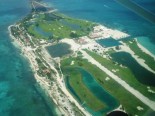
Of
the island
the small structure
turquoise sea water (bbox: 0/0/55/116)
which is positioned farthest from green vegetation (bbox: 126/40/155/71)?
turquoise sea water (bbox: 0/0/55/116)

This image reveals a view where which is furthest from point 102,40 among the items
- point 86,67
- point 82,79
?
point 82,79

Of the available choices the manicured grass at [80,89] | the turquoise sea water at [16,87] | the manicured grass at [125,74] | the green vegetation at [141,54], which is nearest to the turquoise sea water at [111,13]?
the green vegetation at [141,54]

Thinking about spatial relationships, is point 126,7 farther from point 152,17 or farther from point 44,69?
point 44,69

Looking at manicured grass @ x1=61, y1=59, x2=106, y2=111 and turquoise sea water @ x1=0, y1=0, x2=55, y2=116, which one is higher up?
manicured grass @ x1=61, y1=59, x2=106, y2=111

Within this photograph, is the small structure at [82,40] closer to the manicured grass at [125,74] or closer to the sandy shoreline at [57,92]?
the manicured grass at [125,74]

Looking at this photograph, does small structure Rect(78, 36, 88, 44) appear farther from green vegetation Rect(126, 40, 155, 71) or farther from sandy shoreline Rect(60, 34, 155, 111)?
green vegetation Rect(126, 40, 155, 71)

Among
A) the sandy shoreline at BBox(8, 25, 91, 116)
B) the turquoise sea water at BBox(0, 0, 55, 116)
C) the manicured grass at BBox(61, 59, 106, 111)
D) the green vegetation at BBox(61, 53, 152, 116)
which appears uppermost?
the green vegetation at BBox(61, 53, 152, 116)
